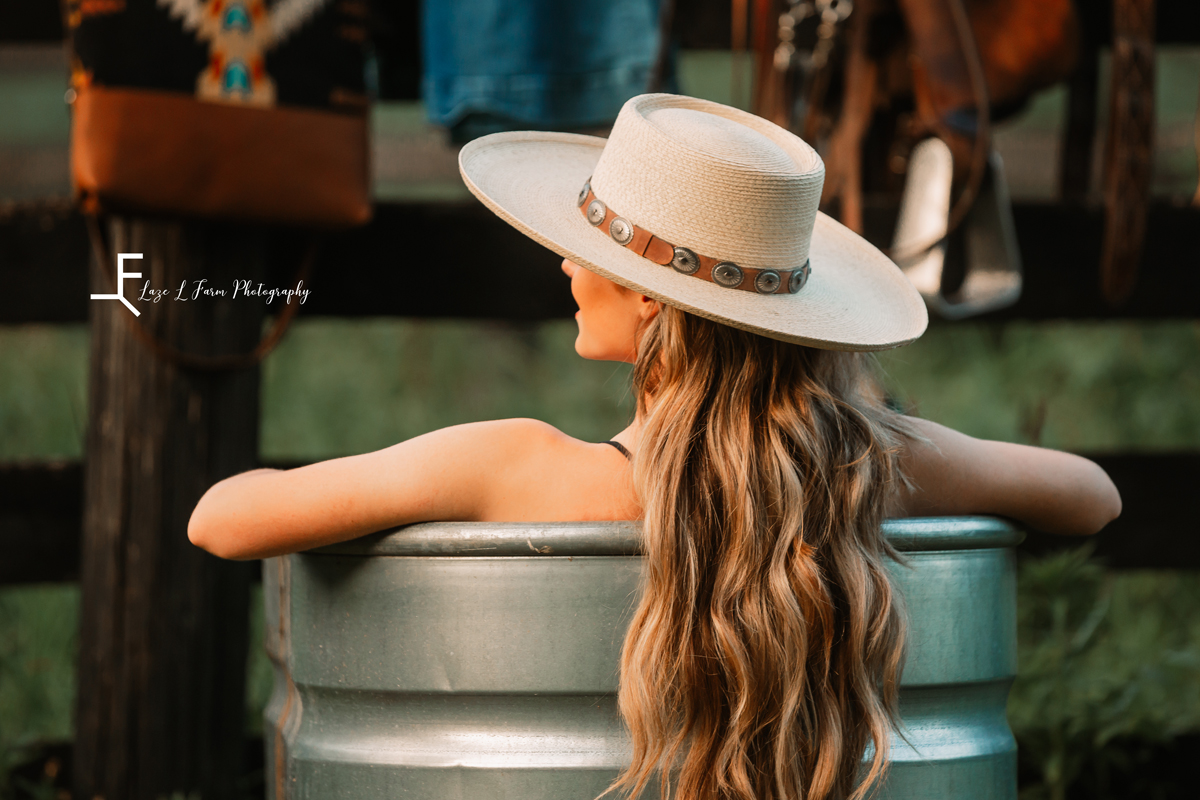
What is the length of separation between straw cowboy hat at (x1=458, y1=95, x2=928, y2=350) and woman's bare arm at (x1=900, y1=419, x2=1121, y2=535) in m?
0.15

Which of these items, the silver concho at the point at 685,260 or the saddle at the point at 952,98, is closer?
the silver concho at the point at 685,260

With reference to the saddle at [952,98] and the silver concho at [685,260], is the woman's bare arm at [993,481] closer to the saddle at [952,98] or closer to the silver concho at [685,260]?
the silver concho at [685,260]

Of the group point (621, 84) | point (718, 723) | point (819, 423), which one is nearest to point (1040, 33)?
point (621, 84)

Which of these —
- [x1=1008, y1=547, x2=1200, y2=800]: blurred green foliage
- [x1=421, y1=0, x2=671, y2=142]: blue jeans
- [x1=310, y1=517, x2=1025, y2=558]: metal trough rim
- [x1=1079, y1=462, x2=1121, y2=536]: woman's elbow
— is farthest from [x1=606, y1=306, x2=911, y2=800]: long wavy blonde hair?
[x1=1008, y1=547, x2=1200, y2=800]: blurred green foliage

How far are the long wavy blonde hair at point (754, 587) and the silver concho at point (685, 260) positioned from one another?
5 cm

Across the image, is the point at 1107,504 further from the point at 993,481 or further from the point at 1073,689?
the point at 1073,689

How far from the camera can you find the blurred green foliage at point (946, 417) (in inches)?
86.0

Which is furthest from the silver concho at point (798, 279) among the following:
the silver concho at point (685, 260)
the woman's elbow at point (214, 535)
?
the woman's elbow at point (214, 535)

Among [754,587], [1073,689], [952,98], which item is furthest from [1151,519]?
[754,587]

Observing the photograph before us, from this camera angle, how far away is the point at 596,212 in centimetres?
111

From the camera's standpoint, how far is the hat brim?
102cm

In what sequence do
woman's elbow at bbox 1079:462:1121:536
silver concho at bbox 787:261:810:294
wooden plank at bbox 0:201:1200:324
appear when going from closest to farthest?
silver concho at bbox 787:261:810:294, woman's elbow at bbox 1079:462:1121:536, wooden plank at bbox 0:201:1200:324

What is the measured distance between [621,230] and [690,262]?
8 cm

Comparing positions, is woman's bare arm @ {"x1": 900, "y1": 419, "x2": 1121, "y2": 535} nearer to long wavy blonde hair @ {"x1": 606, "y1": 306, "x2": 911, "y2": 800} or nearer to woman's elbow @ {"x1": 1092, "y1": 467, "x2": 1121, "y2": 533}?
woman's elbow @ {"x1": 1092, "y1": 467, "x2": 1121, "y2": 533}
